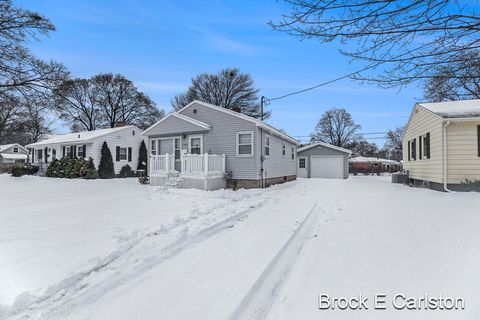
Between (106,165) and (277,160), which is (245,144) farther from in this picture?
(106,165)

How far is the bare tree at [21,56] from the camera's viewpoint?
9094mm

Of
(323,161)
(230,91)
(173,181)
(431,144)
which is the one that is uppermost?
(230,91)

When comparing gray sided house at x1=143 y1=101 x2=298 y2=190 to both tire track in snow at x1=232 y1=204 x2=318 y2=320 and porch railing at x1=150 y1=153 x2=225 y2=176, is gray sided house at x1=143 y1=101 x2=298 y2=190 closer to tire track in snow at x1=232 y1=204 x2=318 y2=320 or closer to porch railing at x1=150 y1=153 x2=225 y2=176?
porch railing at x1=150 y1=153 x2=225 y2=176

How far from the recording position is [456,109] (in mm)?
11523

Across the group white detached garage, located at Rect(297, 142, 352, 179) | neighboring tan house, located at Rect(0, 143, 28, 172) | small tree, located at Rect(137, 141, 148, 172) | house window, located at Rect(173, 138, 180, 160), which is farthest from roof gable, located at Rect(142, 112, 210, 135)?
neighboring tan house, located at Rect(0, 143, 28, 172)

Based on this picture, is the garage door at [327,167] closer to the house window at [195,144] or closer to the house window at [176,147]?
the house window at [195,144]

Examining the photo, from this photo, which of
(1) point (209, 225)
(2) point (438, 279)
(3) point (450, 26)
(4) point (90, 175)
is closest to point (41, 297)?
(1) point (209, 225)

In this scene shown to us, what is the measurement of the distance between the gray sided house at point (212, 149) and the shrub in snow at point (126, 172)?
28.4ft

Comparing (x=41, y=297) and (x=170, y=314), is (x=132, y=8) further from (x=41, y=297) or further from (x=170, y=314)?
(x=170, y=314)

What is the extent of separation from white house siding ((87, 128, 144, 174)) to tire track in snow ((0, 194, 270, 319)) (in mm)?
19414

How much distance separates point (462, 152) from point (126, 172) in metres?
22.4

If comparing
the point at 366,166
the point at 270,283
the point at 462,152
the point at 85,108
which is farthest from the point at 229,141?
the point at 366,166

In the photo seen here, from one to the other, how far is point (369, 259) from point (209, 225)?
3.08 m

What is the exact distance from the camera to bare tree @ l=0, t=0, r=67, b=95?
29.8 ft
